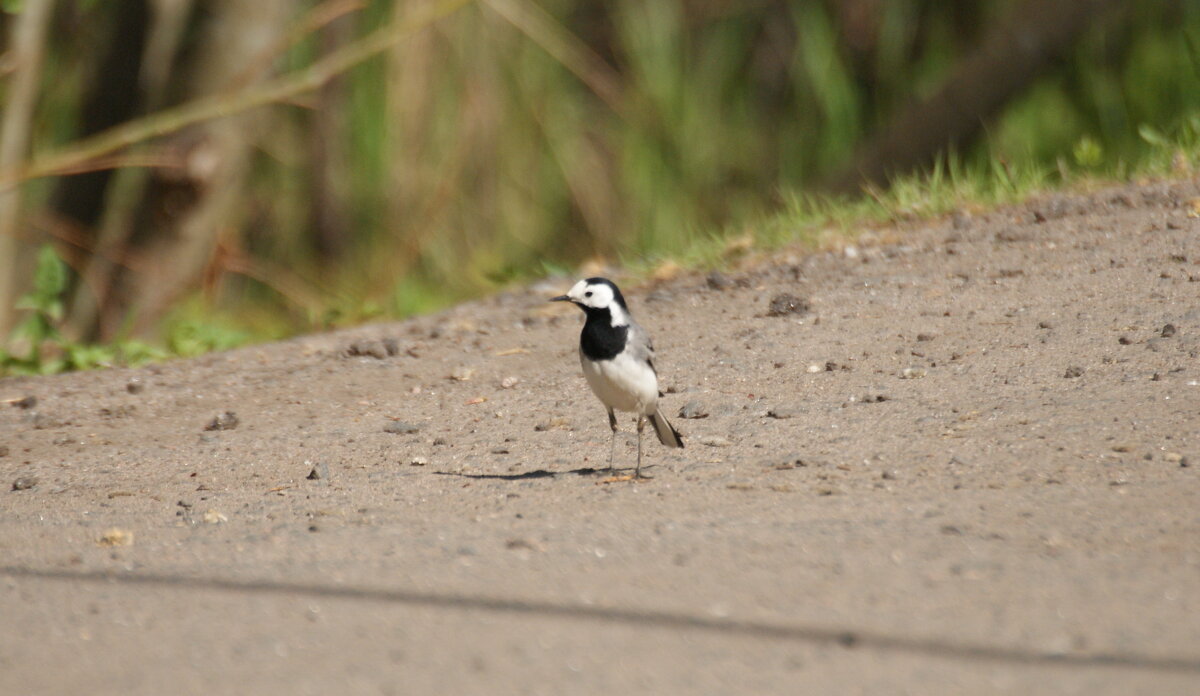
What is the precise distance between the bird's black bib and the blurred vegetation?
220cm

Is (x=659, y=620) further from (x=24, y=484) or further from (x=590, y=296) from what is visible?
(x=24, y=484)

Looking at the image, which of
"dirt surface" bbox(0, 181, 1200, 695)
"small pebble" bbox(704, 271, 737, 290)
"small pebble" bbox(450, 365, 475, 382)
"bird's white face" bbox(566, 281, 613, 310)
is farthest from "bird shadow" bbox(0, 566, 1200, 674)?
"small pebble" bbox(704, 271, 737, 290)

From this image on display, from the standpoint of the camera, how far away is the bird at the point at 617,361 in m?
4.27

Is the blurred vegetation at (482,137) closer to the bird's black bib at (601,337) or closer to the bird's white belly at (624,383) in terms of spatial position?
the bird's black bib at (601,337)

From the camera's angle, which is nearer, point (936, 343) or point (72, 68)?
point (936, 343)

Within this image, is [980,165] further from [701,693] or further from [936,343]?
[701,693]

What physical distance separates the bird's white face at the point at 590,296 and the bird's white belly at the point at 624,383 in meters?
0.21

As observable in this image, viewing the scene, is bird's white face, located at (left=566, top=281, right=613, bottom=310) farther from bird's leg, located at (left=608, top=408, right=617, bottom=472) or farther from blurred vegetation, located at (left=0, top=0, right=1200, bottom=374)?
blurred vegetation, located at (left=0, top=0, right=1200, bottom=374)

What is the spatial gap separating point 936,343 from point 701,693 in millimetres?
2962

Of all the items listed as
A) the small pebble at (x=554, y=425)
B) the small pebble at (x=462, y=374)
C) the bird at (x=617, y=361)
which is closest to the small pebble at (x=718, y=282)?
the small pebble at (x=462, y=374)

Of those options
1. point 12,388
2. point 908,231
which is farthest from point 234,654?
point 908,231

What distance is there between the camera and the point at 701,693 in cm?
246

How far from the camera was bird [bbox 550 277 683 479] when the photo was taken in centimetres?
427

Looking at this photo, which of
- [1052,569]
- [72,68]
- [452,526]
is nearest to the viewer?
[1052,569]
